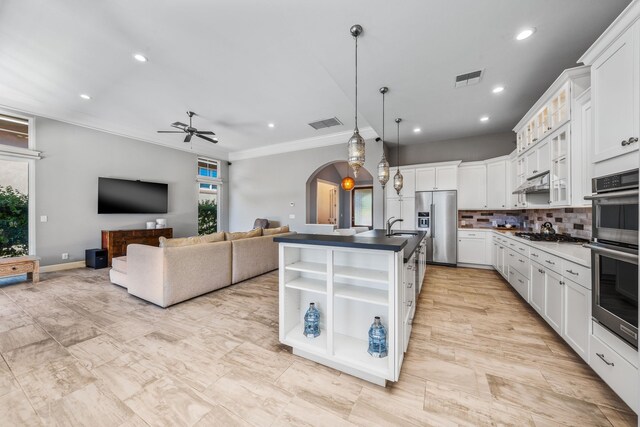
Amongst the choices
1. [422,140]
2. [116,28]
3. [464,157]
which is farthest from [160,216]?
[464,157]

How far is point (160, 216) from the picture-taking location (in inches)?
257

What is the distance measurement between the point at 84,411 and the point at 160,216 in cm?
594

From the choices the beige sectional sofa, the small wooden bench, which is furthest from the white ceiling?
the small wooden bench

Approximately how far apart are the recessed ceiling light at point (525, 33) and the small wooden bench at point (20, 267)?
7409mm

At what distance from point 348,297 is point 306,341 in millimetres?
604

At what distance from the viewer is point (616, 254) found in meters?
1.48

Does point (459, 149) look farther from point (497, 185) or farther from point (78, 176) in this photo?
point (78, 176)

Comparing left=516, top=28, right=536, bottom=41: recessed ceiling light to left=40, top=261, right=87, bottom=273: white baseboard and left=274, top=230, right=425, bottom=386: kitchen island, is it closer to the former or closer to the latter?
left=274, top=230, right=425, bottom=386: kitchen island

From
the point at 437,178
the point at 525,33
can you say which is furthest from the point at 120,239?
the point at 525,33

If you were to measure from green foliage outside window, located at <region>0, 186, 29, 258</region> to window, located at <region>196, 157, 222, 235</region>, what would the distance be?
3.50 m

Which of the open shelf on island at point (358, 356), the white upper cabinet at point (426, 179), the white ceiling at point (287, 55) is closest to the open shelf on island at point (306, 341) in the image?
the open shelf on island at point (358, 356)

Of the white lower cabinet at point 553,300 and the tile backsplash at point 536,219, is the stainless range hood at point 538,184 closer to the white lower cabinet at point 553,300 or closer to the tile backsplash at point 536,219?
the tile backsplash at point 536,219

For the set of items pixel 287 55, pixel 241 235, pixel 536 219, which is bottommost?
pixel 241 235

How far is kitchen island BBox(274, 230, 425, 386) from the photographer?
65.6 inches
